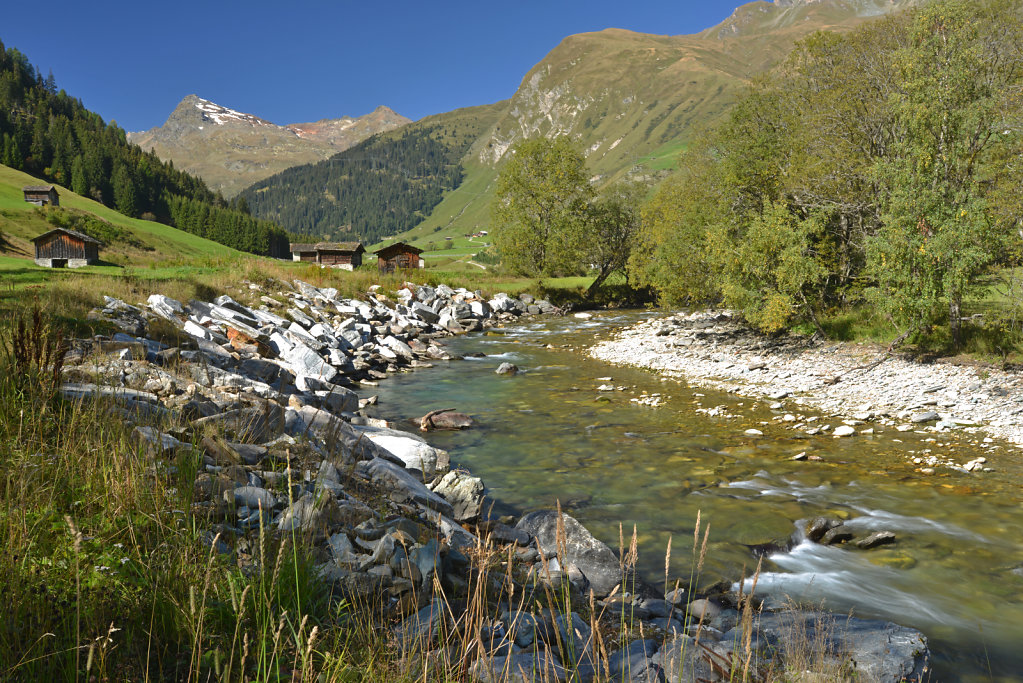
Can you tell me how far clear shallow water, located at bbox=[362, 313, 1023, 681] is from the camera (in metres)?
6.36

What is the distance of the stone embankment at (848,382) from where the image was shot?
12406 millimetres

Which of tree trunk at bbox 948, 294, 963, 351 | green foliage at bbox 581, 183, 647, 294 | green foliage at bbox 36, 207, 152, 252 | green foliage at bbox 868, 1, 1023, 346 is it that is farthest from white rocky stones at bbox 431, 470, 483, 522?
green foliage at bbox 36, 207, 152, 252

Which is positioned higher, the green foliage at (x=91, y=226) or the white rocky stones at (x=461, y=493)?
the green foliage at (x=91, y=226)

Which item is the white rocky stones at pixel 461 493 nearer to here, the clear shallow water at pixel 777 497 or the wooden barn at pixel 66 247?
the clear shallow water at pixel 777 497

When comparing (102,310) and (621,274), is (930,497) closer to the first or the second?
(102,310)

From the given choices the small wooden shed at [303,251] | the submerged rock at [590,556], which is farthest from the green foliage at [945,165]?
the small wooden shed at [303,251]

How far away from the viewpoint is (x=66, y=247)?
54.8 meters

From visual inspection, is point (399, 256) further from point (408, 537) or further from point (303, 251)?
point (408, 537)

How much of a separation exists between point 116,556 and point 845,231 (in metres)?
22.2

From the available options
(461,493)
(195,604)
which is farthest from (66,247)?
(195,604)

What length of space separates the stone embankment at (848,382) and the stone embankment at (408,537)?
7.77 metres

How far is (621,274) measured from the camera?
57.4m

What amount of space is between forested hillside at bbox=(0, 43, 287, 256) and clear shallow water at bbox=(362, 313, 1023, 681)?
120930 millimetres

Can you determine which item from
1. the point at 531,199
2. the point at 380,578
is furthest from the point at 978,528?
the point at 531,199
